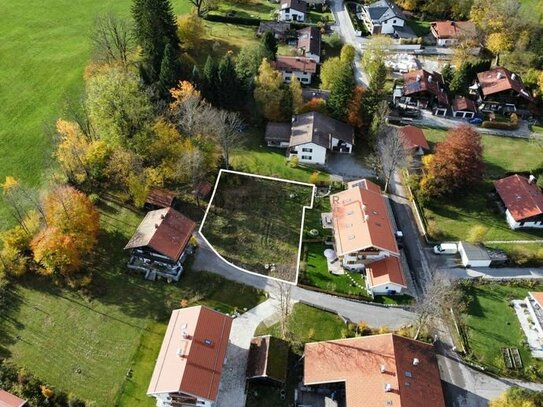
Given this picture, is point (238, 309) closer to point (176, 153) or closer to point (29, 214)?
point (176, 153)

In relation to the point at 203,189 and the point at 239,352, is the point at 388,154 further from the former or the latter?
the point at 239,352

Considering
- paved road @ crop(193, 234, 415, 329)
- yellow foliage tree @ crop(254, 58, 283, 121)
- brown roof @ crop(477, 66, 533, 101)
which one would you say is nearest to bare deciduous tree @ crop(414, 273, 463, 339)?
paved road @ crop(193, 234, 415, 329)

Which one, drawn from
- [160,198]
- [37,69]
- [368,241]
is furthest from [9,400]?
[37,69]

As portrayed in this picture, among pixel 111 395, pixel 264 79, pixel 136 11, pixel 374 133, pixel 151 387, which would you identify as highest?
pixel 136 11

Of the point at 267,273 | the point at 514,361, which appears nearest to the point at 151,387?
the point at 267,273

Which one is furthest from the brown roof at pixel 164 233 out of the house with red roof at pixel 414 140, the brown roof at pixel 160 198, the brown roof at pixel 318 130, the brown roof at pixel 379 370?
the house with red roof at pixel 414 140

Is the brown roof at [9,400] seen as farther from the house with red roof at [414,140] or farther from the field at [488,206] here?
the house with red roof at [414,140]

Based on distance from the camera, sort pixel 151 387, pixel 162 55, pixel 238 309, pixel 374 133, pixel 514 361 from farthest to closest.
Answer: pixel 162 55, pixel 374 133, pixel 238 309, pixel 514 361, pixel 151 387
